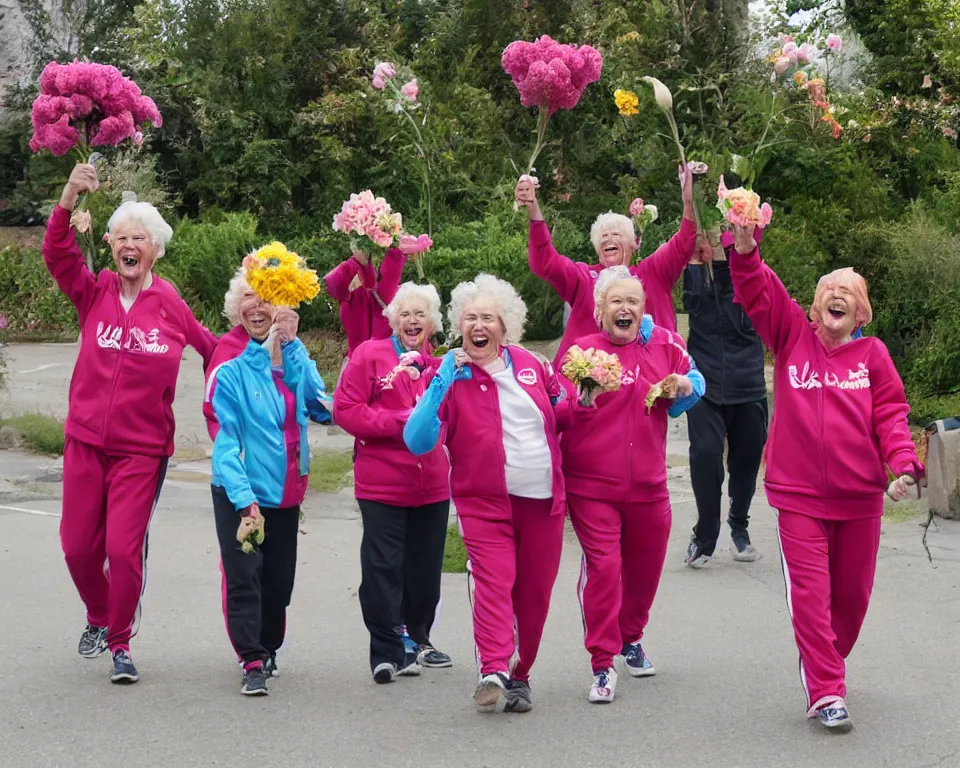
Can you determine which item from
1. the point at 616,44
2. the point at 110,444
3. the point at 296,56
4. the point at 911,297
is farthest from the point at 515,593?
the point at 296,56

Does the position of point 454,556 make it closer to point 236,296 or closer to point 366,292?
point 366,292

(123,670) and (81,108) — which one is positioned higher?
(81,108)

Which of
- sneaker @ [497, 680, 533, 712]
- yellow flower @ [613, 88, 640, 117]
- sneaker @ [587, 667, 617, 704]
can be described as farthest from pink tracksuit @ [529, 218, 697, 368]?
sneaker @ [497, 680, 533, 712]

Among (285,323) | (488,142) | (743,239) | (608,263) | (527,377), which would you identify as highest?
(488,142)

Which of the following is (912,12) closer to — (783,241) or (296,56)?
(783,241)

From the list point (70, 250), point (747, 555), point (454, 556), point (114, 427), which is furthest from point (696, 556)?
point (70, 250)

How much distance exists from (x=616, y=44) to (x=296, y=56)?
5.61 metres

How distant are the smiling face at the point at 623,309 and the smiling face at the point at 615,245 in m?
1.28

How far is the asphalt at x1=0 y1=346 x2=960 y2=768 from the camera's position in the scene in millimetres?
5676

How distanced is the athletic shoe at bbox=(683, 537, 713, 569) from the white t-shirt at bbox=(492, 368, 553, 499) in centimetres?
310

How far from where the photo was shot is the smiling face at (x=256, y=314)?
6.68m

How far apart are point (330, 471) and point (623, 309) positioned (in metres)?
6.65

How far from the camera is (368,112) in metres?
23.1

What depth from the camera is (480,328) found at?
Answer: 6.25 meters
